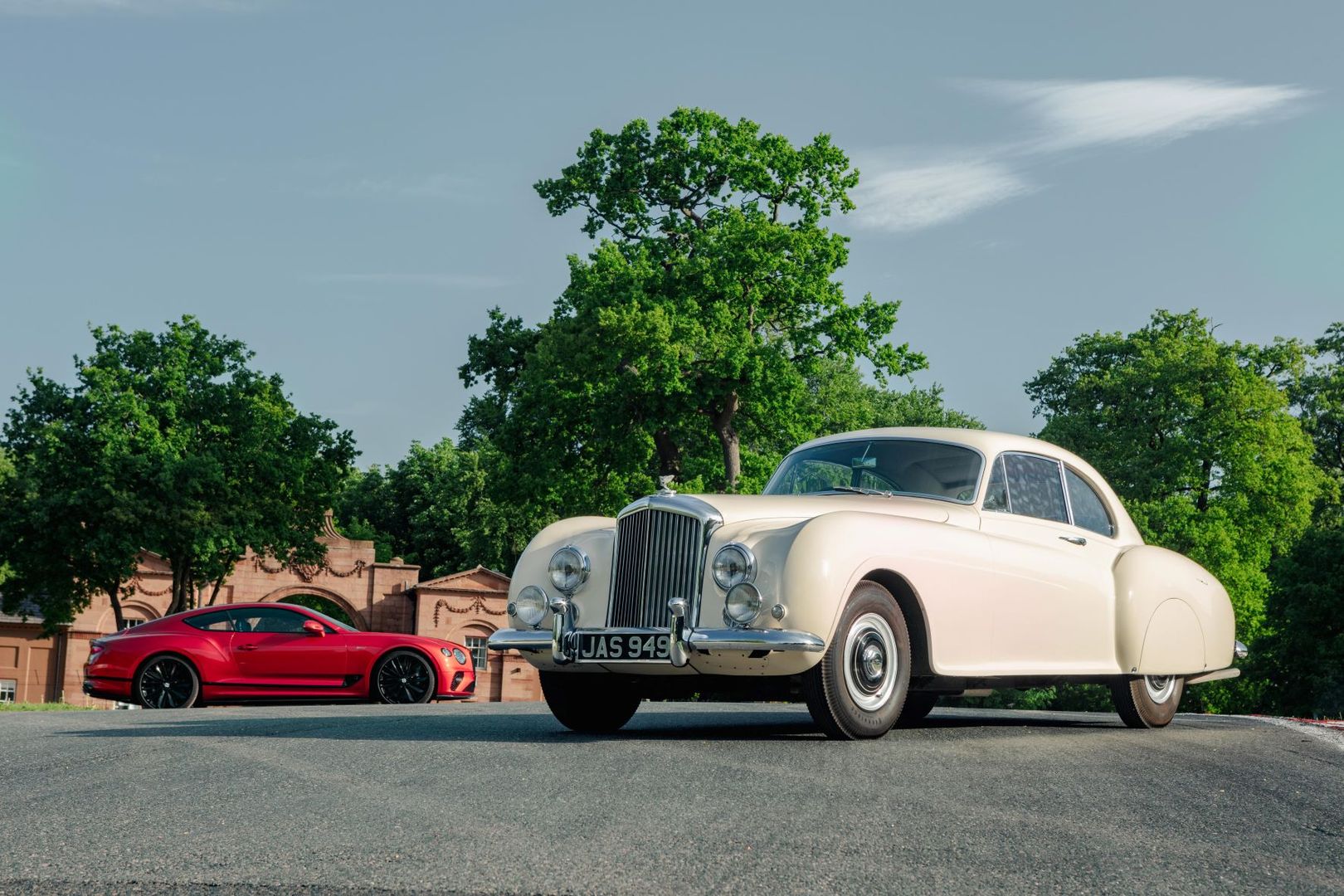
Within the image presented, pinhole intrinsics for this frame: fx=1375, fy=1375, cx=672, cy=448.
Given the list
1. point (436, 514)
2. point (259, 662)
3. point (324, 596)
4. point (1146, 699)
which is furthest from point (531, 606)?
point (436, 514)

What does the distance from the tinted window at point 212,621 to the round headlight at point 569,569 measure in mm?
9233

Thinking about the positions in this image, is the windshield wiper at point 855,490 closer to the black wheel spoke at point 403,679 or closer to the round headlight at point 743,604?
the round headlight at point 743,604

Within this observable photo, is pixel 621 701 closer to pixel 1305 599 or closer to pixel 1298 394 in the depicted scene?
pixel 1305 599

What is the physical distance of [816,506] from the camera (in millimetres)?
8773

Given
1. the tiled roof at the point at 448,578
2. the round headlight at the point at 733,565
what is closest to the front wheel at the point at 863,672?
the round headlight at the point at 733,565

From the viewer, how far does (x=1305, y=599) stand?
3572cm

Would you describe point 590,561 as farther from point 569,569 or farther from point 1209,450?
point 1209,450

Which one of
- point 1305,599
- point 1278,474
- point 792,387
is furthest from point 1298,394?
point 792,387

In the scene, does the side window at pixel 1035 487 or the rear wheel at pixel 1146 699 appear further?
the rear wheel at pixel 1146 699

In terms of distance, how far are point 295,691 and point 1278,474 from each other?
3717 cm

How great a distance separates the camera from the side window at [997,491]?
9.48 meters

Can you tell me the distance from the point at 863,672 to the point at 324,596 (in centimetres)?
4653

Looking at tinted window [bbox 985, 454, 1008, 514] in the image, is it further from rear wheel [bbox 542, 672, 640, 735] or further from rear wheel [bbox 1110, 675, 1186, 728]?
rear wheel [bbox 542, 672, 640, 735]

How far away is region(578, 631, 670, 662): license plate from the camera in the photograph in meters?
8.14
